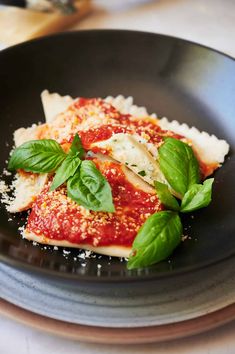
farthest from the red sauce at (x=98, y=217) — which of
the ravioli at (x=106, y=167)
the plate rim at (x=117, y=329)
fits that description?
the plate rim at (x=117, y=329)

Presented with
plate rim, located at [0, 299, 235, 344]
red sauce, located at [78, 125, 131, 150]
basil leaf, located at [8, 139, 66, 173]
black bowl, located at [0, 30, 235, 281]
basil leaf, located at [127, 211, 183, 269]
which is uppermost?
black bowl, located at [0, 30, 235, 281]

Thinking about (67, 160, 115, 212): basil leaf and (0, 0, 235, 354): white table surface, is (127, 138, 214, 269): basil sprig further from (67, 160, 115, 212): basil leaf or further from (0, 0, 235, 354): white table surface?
(0, 0, 235, 354): white table surface

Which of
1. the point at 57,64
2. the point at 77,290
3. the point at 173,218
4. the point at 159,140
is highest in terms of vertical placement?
the point at 57,64

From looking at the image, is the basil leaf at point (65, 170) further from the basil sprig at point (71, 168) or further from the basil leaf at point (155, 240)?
the basil leaf at point (155, 240)

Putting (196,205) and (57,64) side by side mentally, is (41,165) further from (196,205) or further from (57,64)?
(57,64)

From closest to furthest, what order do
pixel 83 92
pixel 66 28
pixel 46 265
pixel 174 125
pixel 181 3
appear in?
pixel 46 265, pixel 174 125, pixel 83 92, pixel 66 28, pixel 181 3

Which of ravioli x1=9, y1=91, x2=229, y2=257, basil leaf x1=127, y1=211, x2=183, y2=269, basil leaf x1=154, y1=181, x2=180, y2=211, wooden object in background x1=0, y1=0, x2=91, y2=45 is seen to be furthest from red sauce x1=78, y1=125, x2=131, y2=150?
wooden object in background x1=0, y1=0, x2=91, y2=45

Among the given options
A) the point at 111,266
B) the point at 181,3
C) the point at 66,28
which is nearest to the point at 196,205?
the point at 111,266
